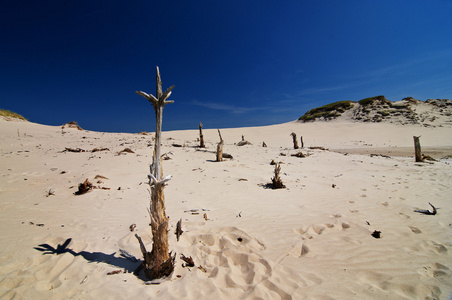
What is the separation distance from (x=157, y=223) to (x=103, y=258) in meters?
1.33

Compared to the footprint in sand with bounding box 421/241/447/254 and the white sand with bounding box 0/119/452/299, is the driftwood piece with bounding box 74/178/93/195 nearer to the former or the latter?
the white sand with bounding box 0/119/452/299

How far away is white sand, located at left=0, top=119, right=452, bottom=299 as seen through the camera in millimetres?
2668

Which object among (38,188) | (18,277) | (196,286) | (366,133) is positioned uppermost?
(366,133)

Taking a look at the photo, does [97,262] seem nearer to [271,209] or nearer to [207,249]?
[207,249]

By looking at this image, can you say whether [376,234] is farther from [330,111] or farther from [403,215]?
[330,111]

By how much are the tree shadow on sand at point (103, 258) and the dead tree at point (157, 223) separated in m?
0.31

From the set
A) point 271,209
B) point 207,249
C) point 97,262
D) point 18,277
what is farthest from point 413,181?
point 18,277

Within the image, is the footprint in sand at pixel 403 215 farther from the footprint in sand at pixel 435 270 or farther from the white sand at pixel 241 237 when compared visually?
the footprint in sand at pixel 435 270

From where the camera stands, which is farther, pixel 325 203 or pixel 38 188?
pixel 38 188

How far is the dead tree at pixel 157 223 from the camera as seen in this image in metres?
2.92

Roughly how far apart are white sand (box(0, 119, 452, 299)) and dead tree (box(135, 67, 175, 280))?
203mm

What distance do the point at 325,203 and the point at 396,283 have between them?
10.2 ft

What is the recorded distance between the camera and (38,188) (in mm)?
6867

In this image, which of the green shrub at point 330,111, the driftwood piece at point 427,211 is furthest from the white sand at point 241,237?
the green shrub at point 330,111
